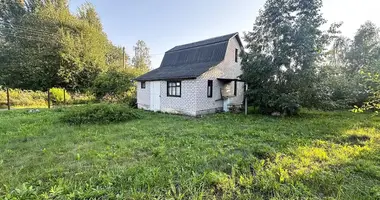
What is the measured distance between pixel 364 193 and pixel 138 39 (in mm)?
35984

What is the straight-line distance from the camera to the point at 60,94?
14789mm

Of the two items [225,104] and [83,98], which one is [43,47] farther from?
[225,104]

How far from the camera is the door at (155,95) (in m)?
11.4

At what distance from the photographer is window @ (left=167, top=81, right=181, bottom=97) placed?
34.5 feet

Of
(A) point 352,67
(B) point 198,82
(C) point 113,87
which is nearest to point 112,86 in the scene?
(C) point 113,87

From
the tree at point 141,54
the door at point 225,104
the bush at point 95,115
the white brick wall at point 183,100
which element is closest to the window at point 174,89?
the white brick wall at point 183,100

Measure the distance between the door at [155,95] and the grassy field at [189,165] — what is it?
5.61 m

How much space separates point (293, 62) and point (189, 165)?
8498 millimetres

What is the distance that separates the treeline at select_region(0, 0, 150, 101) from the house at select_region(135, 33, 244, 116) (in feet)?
19.9

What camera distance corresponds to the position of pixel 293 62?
9312 millimetres

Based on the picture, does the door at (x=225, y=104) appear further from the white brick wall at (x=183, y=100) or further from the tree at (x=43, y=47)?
the tree at (x=43, y=47)

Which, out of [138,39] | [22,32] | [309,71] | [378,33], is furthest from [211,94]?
[138,39]

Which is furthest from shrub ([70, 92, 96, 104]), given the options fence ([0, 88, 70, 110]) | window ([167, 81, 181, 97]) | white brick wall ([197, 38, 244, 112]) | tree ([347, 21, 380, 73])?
tree ([347, 21, 380, 73])

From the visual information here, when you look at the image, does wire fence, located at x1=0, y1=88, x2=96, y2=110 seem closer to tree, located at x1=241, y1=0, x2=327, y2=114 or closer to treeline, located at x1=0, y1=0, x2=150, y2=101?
treeline, located at x1=0, y1=0, x2=150, y2=101
